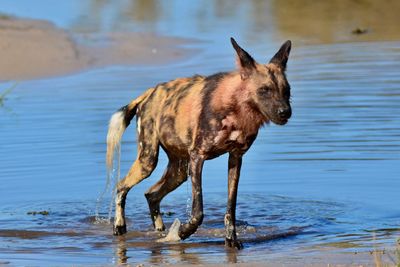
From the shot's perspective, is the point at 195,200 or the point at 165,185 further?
the point at 165,185

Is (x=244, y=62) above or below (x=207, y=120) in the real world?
above

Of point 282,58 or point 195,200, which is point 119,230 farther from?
point 282,58

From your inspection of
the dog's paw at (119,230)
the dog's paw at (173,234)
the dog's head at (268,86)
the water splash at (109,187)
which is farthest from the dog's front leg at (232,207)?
the water splash at (109,187)

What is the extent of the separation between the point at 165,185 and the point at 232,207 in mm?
885

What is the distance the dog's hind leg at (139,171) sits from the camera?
8.57 m

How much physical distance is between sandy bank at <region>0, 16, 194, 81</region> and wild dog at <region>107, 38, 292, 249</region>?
6.88m

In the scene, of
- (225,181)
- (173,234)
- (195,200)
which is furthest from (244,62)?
(225,181)

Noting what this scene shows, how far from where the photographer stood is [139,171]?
8656mm

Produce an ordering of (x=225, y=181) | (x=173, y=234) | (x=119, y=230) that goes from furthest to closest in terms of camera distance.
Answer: (x=225, y=181)
(x=119, y=230)
(x=173, y=234)

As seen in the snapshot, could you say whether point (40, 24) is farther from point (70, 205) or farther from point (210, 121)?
point (210, 121)

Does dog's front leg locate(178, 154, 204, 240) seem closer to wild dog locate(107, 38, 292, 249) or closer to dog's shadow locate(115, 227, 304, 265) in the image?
wild dog locate(107, 38, 292, 249)

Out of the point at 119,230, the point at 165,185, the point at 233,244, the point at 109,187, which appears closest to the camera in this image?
the point at 233,244

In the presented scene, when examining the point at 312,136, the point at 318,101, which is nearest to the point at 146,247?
the point at 312,136

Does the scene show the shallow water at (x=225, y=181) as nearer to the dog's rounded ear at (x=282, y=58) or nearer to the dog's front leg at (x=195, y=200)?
the dog's front leg at (x=195, y=200)
